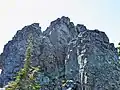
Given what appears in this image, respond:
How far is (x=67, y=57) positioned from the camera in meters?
126

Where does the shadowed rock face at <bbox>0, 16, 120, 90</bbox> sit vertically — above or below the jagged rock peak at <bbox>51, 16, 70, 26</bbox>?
below

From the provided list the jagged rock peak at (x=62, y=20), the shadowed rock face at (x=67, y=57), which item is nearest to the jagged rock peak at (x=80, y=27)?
the shadowed rock face at (x=67, y=57)

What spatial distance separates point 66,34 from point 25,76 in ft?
356

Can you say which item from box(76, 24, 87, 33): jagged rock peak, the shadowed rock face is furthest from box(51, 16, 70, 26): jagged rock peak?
box(76, 24, 87, 33): jagged rock peak

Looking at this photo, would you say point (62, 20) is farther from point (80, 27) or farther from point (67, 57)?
point (67, 57)

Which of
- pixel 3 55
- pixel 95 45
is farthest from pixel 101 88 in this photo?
pixel 3 55

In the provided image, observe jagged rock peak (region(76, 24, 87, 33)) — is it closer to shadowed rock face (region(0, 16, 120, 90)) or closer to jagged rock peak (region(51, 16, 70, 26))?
shadowed rock face (region(0, 16, 120, 90))

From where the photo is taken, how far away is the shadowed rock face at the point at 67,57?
109000mm

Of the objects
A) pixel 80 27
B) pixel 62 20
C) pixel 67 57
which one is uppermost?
pixel 62 20

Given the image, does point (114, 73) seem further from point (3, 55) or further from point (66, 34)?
point (3, 55)

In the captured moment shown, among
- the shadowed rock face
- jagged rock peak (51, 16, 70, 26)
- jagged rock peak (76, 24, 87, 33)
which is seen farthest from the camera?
jagged rock peak (76, 24, 87, 33)

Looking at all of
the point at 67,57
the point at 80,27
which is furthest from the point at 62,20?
the point at 67,57

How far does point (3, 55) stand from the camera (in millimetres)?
138625

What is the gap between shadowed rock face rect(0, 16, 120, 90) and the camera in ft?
358
